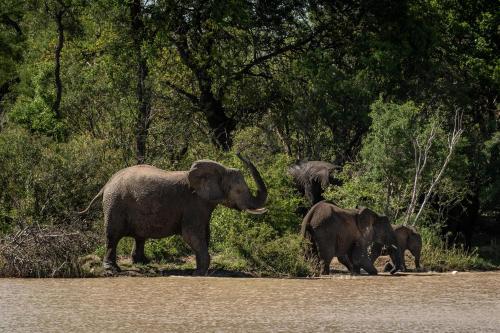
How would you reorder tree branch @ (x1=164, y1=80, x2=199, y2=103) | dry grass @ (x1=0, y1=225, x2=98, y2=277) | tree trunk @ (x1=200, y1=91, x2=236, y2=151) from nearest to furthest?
1. dry grass @ (x1=0, y1=225, x2=98, y2=277)
2. tree trunk @ (x1=200, y1=91, x2=236, y2=151)
3. tree branch @ (x1=164, y1=80, x2=199, y2=103)

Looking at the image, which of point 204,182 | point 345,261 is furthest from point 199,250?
point 345,261

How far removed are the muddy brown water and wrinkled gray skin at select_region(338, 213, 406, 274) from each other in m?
1.59

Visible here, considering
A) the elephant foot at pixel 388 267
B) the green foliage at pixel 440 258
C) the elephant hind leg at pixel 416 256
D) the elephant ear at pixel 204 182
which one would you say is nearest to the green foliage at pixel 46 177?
the elephant ear at pixel 204 182

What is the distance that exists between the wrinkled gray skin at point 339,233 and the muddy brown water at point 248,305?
116cm

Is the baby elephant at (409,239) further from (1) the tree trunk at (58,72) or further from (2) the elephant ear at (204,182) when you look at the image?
(1) the tree trunk at (58,72)

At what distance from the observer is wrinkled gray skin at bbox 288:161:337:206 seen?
27484 millimetres

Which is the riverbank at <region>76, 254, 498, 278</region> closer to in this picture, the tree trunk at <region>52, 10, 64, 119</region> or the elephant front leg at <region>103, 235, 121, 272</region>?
the elephant front leg at <region>103, 235, 121, 272</region>

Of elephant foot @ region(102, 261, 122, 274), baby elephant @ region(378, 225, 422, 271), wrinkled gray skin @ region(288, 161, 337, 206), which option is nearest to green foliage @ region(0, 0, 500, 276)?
wrinkled gray skin @ region(288, 161, 337, 206)

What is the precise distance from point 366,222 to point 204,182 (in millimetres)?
3433

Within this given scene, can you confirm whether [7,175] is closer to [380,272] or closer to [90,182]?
[90,182]

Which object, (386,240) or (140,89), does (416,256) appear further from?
(140,89)

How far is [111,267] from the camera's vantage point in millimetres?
18859

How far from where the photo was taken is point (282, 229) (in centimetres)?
2050

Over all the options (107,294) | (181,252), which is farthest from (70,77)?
(107,294)
